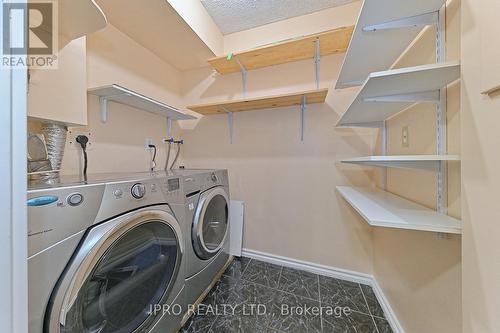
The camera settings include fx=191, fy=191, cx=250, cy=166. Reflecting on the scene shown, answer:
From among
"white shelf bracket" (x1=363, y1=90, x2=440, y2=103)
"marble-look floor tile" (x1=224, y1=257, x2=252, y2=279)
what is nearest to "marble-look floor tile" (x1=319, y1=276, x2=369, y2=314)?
"marble-look floor tile" (x1=224, y1=257, x2=252, y2=279)

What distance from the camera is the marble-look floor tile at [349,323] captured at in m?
1.27

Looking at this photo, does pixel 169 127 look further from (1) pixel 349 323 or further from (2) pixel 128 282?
(1) pixel 349 323

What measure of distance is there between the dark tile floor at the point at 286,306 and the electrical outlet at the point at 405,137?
1.22 m

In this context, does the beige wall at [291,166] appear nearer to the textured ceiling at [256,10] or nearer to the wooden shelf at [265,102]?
the wooden shelf at [265,102]

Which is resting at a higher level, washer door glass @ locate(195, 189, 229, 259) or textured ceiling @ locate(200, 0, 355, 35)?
textured ceiling @ locate(200, 0, 355, 35)

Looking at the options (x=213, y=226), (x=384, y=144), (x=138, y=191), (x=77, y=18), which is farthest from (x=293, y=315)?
(x=77, y=18)

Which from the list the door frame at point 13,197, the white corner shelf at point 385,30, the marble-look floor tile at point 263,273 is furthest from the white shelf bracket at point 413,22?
the marble-look floor tile at point 263,273

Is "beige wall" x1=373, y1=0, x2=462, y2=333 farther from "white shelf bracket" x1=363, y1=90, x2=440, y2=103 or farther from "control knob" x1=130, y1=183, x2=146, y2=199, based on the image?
"control knob" x1=130, y1=183, x2=146, y2=199

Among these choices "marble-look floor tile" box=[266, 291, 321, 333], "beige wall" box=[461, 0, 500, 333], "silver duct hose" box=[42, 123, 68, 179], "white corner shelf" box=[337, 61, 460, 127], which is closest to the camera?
"beige wall" box=[461, 0, 500, 333]

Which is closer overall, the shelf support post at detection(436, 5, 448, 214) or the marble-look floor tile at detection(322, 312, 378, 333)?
the shelf support post at detection(436, 5, 448, 214)

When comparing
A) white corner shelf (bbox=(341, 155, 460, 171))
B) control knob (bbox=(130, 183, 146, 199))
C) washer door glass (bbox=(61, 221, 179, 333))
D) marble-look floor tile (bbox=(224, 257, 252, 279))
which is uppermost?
white corner shelf (bbox=(341, 155, 460, 171))

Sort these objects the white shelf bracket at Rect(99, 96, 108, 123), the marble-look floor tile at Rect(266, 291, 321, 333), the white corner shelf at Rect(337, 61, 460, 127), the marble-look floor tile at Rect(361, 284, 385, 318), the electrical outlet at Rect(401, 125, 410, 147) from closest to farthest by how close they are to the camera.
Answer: the white corner shelf at Rect(337, 61, 460, 127), the electrical outlet at Rect(401, 125, 410, 147), the marble-look floor tile at Rect(266, 291, 321, 333), the marble-look floor tile at Rect(361, 284, 385, 318), the white shelf bracket at Rect(99, 96, 108, 123)

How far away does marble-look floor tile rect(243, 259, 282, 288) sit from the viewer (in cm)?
173

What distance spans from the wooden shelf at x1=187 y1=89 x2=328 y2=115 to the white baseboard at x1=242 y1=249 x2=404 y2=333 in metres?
1.56
